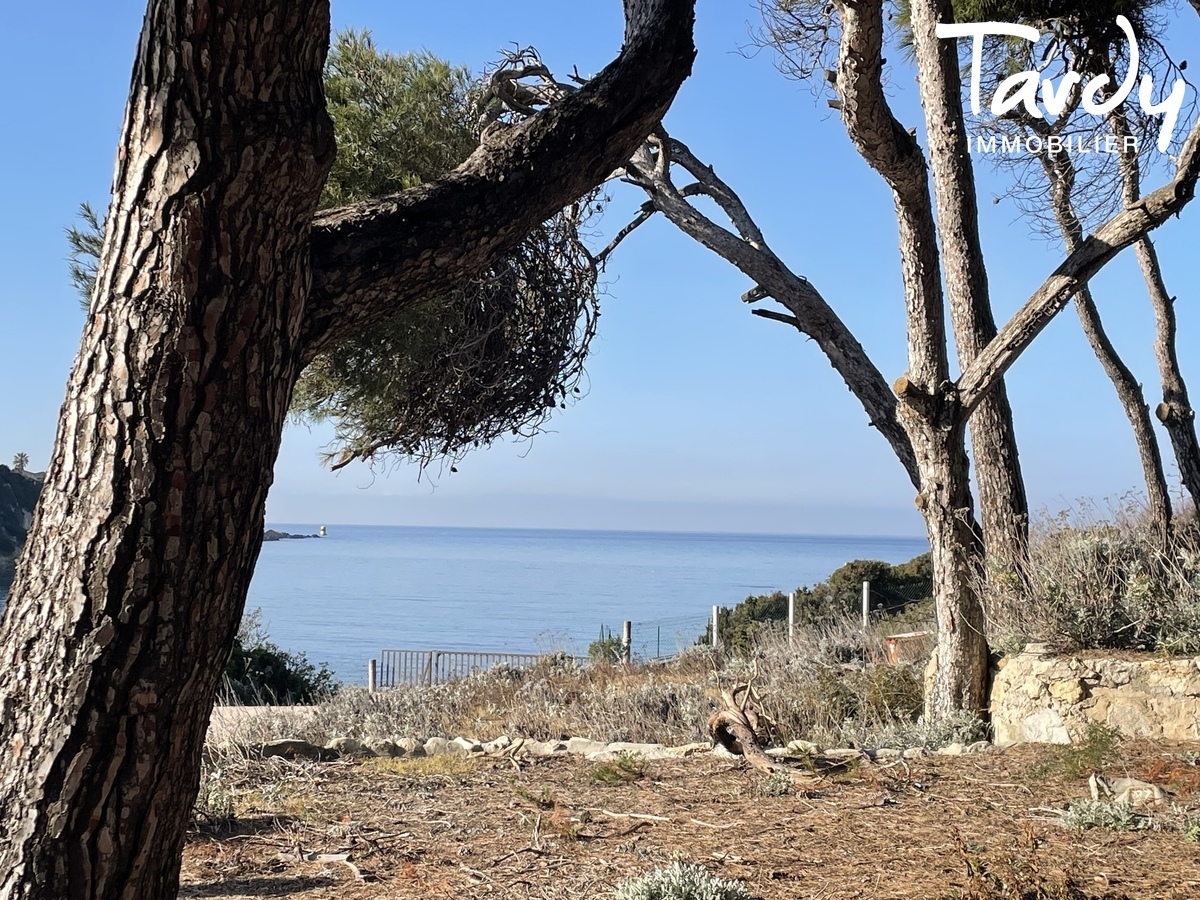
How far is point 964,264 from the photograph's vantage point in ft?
24.2

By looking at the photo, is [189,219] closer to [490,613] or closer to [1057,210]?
[1057,210]

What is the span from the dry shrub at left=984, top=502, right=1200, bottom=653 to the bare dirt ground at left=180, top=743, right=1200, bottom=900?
29.0 inches

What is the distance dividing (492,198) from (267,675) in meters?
10.7

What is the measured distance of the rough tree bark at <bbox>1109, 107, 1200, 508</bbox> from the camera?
9.69 m

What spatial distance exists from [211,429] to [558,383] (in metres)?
5.10

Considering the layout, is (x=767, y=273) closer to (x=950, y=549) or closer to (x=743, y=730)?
(x=950, y=549)

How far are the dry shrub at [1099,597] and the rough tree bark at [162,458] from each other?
5.23 meters

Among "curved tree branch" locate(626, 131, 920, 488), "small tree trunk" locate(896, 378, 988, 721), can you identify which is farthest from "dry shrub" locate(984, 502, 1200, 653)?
"curved tree branch" locate(626, 131, 920, 488)

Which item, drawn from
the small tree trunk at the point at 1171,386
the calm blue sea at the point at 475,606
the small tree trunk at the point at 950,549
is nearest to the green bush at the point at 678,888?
the small tree trunk at the point at 950,549

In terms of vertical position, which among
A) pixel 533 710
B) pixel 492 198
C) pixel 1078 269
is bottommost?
pixel 533 710

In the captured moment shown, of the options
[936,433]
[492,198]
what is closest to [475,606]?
[936,433]

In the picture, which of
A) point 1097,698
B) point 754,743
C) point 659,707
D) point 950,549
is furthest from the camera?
point 659,707

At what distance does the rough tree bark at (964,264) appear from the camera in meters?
7.19

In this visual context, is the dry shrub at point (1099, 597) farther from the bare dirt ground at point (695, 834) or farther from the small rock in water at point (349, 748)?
the small rock in water at point (349, 748)
